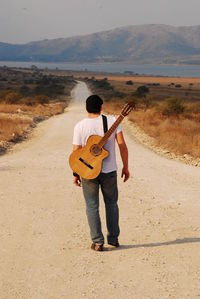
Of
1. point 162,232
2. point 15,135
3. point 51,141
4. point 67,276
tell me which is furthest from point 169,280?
point 15,135

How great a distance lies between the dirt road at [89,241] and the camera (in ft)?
17.4

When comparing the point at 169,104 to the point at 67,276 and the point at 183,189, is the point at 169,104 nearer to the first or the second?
the point at 183,189

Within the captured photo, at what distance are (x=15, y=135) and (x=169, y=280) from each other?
53.1 ft

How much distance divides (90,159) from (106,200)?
63 centimetres

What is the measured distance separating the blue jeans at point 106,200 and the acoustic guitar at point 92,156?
16 centimetres

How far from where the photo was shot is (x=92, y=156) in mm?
6125

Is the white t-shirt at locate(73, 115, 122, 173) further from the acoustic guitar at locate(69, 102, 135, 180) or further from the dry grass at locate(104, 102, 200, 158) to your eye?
the dry grass at locate(104, 102, 200, 158)

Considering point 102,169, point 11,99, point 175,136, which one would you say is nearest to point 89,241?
point 102,169

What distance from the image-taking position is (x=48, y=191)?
400 inches

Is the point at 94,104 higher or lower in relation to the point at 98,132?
higher

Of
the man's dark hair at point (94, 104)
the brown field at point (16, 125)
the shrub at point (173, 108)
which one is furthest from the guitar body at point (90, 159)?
the shrub at point (173, 108)

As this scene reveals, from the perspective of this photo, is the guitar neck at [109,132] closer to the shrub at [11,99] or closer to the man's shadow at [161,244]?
the man's shadow at [161,244]

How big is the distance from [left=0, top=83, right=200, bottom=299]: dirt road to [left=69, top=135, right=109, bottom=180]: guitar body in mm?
1039

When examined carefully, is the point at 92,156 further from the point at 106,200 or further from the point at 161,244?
the point at 161,244
